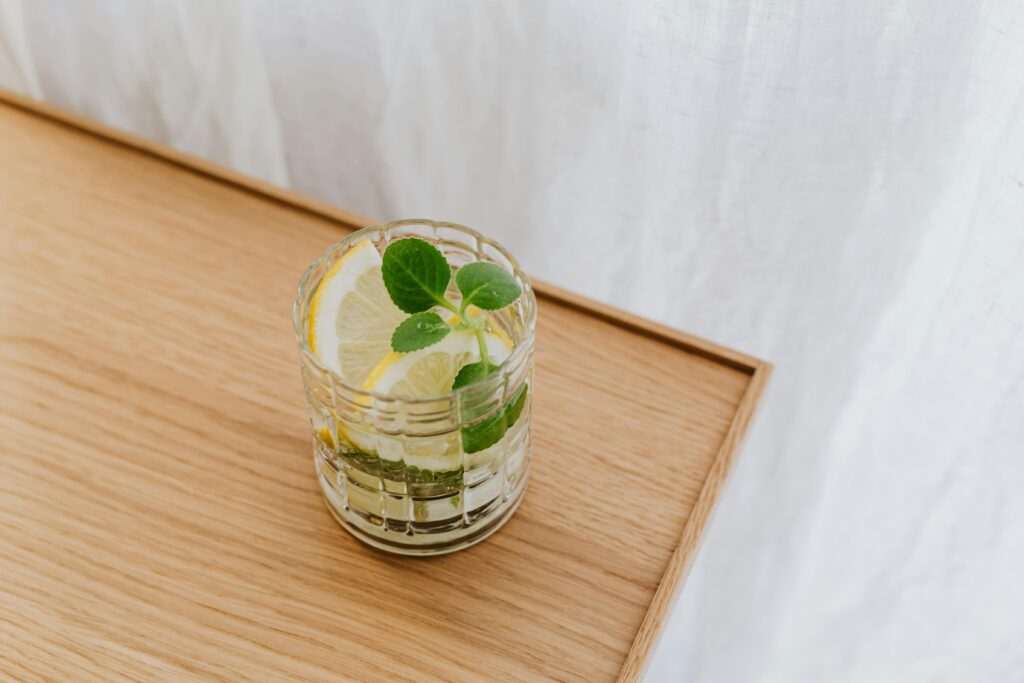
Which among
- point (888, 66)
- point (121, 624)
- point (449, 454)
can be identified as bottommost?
point (121, 624)

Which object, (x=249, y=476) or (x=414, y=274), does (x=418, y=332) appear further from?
(x=249, y=476)

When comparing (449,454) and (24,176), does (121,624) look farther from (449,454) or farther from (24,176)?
(24,176)

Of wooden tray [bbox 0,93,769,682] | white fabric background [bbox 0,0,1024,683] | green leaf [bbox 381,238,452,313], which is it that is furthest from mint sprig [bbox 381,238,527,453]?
white fabric background [bbox 0,0,1024,683]

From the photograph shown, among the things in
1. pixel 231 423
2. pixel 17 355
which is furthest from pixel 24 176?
pixel 231 423

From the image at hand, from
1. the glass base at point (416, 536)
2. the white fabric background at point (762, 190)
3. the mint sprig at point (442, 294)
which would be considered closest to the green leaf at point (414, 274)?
the mint sprig at point (442, 294)

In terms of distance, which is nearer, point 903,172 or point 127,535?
point 127,535

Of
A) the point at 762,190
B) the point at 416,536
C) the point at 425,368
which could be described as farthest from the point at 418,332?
the point at 762,190

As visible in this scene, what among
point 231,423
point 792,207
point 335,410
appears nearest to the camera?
point 335,410
